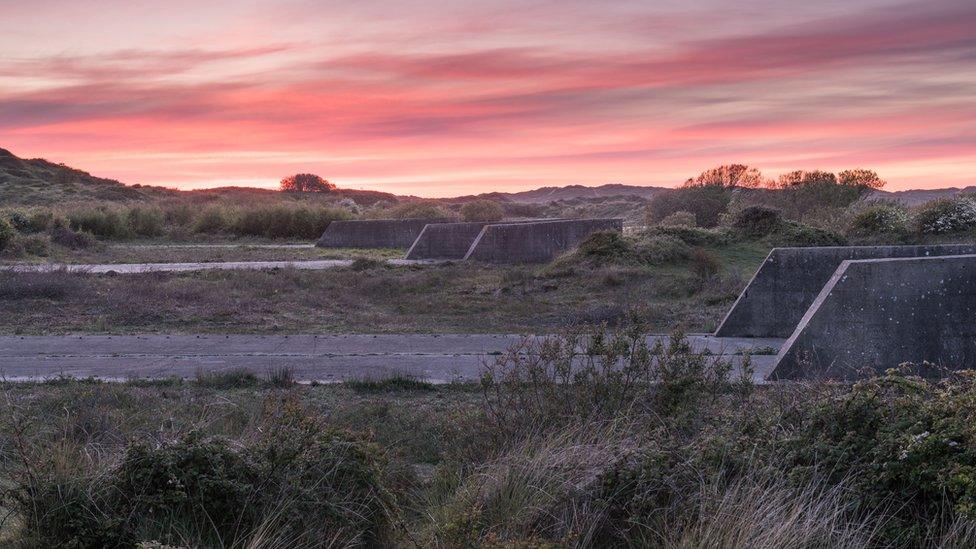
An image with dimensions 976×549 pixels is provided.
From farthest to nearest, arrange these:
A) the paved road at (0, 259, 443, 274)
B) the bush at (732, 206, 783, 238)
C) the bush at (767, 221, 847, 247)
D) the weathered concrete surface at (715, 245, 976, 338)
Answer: the bush at (732, 206, 783, 238)
the bush at (767, 221, 847, 247)
the paved road at (0, 259, 443, 274)
the weathered concrete surface at (715, 245, 976, 338)

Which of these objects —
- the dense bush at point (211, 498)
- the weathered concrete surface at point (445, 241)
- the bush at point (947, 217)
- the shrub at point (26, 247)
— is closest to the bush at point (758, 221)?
the bush at point (947, 217)

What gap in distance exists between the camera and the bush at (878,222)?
25.5 m

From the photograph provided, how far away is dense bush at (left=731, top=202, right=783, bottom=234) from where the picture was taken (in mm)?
25234

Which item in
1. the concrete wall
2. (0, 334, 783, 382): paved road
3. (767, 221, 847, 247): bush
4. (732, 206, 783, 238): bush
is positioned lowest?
(0, 334, 783, 382): paved road

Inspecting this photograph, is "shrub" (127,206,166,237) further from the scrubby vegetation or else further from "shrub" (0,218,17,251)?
the scrubby vegetation

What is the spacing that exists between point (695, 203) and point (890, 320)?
2517cm

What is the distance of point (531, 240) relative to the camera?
26.4m

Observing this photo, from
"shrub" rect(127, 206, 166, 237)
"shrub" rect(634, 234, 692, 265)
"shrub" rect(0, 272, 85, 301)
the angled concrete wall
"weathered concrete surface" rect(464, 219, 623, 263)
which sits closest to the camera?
"shrub" rect(0, 272, 85, 301)

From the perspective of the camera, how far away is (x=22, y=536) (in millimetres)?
4902

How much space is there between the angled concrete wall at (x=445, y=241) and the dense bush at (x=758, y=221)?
675 centimetres

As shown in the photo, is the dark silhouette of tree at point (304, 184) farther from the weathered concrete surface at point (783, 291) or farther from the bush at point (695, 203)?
the weathered concrete surface at point (783, 291)

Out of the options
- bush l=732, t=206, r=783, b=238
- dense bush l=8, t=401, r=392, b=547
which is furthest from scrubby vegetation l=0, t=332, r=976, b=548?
bush l=732, t=206, r=783, b=238

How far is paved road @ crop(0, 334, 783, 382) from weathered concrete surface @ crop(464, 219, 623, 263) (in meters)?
13.3

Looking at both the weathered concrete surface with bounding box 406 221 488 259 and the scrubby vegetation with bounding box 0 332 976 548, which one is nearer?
the scrubby vegetation with bounding box 0 332 976 548
